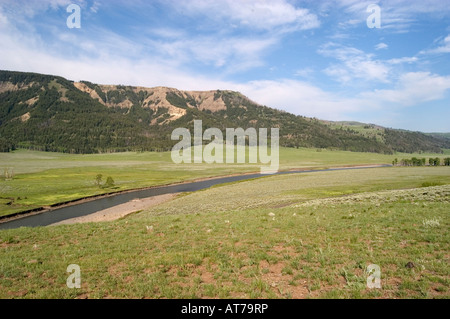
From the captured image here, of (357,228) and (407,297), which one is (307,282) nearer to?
(407,297)

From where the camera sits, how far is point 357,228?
15508 millimetres

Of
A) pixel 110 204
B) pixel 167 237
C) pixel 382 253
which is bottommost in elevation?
pixel 110 204

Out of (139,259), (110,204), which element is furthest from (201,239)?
(110,204)

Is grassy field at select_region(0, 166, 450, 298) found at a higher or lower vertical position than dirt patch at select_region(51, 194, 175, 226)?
higher

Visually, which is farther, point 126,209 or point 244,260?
point 126,209

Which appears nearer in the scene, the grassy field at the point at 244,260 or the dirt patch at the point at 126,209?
the grassy field at the point at 244,260

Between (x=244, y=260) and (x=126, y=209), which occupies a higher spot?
(x=244, y=260)

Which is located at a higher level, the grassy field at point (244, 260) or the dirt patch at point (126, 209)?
the grassy field at point (244, 260)

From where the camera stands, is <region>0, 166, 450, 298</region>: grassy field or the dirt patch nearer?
<region>0, 166, 450, 298</region>: grassy field

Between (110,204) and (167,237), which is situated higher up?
(167,237)
